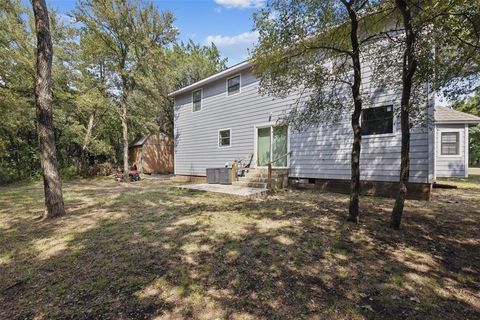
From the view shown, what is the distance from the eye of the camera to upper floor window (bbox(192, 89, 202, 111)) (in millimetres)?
12771

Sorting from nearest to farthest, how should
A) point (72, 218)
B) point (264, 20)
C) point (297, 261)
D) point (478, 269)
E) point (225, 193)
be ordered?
point (478, 269) < point (297, 261) < point (264, 20) < point (72, 218) < point (225, 193)

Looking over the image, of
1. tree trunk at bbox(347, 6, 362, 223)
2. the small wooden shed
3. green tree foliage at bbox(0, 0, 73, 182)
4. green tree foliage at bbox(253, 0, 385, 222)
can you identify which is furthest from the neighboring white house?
green tree foliage at bbox(0, 0, 73, 182)

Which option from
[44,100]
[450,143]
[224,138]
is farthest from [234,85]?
[450,143]

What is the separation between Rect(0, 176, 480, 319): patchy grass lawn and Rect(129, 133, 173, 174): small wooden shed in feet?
47.6

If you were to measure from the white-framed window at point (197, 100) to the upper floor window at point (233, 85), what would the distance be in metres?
2.14

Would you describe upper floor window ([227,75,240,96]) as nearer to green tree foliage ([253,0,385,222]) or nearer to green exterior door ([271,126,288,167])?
green exterior door ([271,126,288,167])

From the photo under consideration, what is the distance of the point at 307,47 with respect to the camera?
4.81 m

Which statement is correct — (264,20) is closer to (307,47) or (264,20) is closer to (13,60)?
(307,47)

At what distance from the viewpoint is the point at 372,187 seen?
728cm

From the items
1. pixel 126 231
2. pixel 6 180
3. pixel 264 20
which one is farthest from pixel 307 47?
pixel 6 180

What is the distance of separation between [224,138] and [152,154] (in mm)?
10868

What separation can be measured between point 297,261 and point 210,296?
1.29 meters

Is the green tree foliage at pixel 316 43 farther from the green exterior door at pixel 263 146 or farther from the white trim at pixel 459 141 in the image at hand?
the white trim at pixel 459 141

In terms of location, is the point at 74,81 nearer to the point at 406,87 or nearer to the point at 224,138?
the point at 224,138
